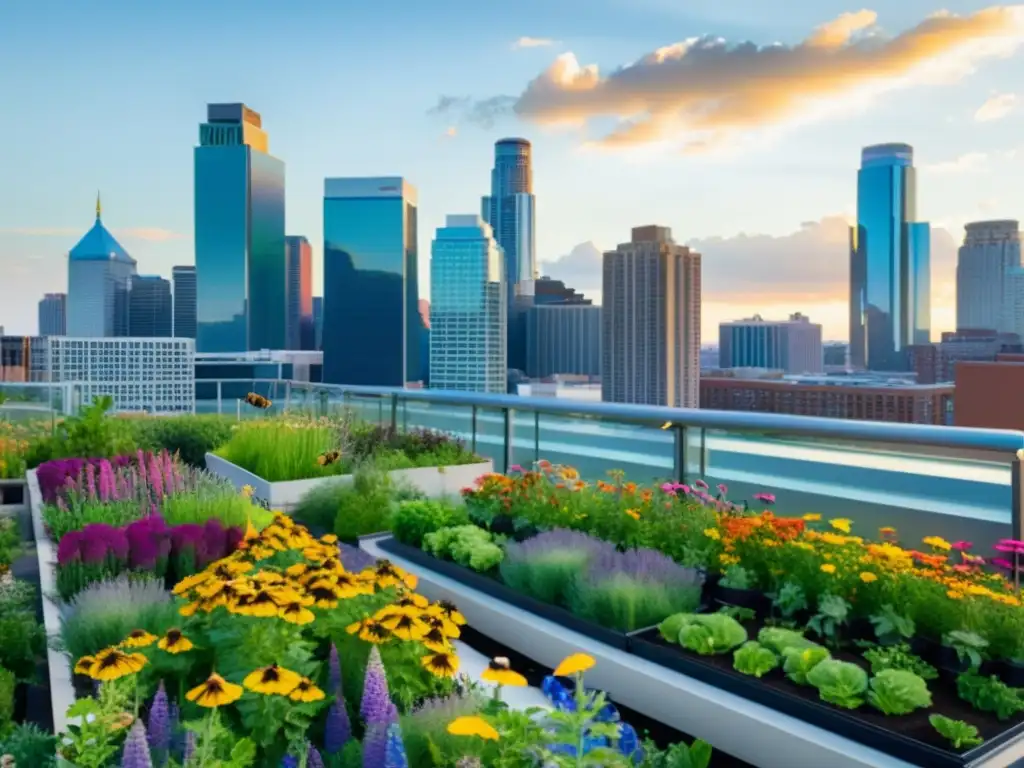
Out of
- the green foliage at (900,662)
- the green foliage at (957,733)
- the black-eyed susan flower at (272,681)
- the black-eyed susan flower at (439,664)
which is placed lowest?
the green foliage at (957,733)

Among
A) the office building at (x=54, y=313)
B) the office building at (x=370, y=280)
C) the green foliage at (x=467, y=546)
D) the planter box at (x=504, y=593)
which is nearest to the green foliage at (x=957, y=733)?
the planter box at (x=504, y=593)

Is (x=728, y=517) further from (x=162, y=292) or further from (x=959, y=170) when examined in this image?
(x=162, y=292)

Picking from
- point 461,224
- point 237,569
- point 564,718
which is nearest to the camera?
point 564,718

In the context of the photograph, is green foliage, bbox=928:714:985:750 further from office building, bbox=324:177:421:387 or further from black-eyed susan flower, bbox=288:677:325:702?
office building, bbox=324:177:421:387

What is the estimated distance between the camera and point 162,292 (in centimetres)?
11331

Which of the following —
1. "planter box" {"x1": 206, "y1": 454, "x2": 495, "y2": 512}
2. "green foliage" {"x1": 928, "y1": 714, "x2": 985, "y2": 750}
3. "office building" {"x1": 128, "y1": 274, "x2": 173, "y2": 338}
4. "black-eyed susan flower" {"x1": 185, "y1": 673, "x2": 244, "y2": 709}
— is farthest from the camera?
"office building" {"x1": 128, "y1": 274, "x2": 173, "y2": 338}

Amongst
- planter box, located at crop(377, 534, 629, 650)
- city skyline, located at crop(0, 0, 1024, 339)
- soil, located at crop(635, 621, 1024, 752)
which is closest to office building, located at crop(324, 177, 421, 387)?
city skyline, located at crop(0, 0, 1024, 339)

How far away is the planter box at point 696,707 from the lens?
2.38 metres

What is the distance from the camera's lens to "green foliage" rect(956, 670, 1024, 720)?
8.05ft

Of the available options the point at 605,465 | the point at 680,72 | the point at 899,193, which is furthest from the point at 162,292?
the point at 605,465

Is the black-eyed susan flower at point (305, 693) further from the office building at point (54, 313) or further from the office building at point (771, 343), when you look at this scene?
the office building at point (54, 313)

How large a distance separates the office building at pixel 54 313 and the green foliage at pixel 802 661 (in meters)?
101

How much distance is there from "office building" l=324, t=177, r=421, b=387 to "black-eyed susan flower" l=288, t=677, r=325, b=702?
107854mm

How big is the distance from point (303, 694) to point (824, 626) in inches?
73.4
